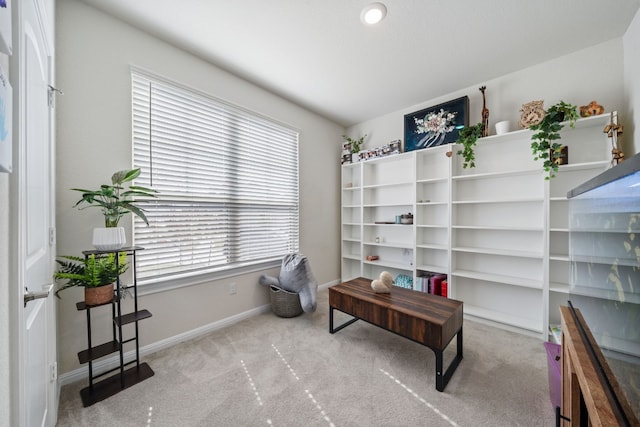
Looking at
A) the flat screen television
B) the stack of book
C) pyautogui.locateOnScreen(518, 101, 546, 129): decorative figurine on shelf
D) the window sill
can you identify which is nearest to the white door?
the window sill

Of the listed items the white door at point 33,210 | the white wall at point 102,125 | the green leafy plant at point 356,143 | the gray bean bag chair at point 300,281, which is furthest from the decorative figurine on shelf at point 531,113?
the white door at point 33,210

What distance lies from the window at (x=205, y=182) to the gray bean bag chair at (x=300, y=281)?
29cm

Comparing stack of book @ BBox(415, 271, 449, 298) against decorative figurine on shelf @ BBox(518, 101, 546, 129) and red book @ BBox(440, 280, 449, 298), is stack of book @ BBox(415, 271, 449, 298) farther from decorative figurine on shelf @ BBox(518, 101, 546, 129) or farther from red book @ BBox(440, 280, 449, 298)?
decorative figurine on shelf @ BBox(518, 101, 546, 129)

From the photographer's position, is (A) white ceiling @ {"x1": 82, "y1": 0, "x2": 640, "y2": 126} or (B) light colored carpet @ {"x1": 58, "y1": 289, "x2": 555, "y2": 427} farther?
(A) white ceiling @ {"x1": 82, "y1": 0, "x2": 640, "y2": 126}

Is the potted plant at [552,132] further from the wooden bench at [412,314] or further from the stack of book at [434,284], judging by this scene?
the wooden bench at [412,314]

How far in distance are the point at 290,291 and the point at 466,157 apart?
2.64m

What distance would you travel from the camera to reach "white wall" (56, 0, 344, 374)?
67.4 inches

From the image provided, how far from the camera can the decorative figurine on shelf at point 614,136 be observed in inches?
74.9

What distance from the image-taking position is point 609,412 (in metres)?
0.55

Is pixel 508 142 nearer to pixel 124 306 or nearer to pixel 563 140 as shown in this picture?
pixel 563 140

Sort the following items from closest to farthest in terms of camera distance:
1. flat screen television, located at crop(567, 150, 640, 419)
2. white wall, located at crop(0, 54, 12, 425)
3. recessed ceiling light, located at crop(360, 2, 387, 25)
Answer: flat screen television, located at crop(567, 150, 640, 419) → white wall, located at crop(0, 54, 12, 425) → recessed ceiling light, located at crop(360, 2, 387, 25)

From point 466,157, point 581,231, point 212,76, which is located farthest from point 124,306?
point 466,157

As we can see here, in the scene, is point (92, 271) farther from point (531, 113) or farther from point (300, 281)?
point (531, 113)

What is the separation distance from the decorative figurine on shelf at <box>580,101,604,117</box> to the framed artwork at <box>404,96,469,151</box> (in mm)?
961
